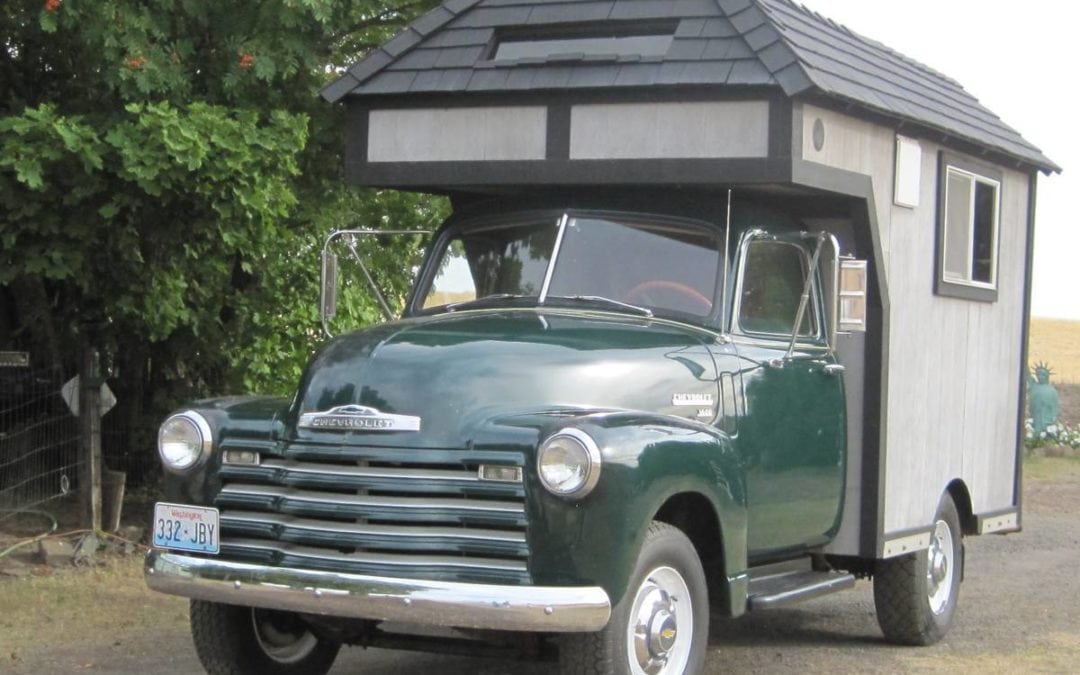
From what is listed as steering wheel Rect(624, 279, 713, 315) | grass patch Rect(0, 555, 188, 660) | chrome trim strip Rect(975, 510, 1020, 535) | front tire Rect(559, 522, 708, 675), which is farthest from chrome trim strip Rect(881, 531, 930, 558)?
grass patch Rect(0, 555, 188, 660)

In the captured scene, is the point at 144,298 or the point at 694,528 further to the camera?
the point at 144,298

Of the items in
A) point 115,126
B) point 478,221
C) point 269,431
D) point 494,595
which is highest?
point 115,126

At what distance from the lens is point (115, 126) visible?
1012 centimetres

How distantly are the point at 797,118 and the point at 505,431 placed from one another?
2258 mm

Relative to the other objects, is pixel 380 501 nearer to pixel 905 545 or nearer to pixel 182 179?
pixel 905 545

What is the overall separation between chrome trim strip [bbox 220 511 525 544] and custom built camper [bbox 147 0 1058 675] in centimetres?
1

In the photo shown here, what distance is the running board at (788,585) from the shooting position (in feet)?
22.6

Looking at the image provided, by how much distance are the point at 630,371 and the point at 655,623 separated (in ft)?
3.47

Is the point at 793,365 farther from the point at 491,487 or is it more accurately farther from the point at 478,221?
the point at 491,487

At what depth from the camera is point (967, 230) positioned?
936 centimetres

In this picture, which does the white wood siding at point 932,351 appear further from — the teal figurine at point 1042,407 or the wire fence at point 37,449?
the teal figurine at point 1042,407

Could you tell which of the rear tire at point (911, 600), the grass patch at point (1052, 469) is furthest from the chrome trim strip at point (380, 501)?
the grass patch at point (1052, 469)

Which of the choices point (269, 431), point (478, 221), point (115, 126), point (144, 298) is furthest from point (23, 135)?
point (269, 431)

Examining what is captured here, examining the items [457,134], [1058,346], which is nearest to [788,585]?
[457,134]
